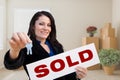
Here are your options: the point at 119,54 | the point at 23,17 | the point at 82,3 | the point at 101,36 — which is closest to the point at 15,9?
the point at 23,17

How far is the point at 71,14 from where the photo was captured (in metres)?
6.09

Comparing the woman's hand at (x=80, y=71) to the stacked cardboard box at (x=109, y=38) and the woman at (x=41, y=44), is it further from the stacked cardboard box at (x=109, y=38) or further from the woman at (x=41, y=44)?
the stacked cardboard box at (x=109, y=38)

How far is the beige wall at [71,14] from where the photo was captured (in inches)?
237

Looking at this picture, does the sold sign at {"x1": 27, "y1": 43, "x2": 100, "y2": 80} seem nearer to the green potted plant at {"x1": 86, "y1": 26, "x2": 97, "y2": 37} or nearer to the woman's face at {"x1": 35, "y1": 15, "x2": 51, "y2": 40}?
the woman's face at {"x1": 35, "y1": 15, "x2": 51, "y2": 40}

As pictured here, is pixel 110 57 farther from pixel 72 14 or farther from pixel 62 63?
pixel 62 63

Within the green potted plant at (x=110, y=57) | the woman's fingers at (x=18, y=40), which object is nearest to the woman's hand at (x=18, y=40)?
the woman's fingers at (x=18, y=40)

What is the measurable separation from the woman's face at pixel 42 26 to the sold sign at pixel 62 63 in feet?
0.42

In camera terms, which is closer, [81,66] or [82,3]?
[81,66]

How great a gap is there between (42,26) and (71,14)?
16.8 feet

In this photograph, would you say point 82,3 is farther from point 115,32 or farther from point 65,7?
point 115,32

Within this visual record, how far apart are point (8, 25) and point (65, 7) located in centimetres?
174

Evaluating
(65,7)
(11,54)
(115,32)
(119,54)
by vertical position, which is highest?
(65,7)

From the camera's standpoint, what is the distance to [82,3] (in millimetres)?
6043

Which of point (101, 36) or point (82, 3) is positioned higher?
point (82, 3)
